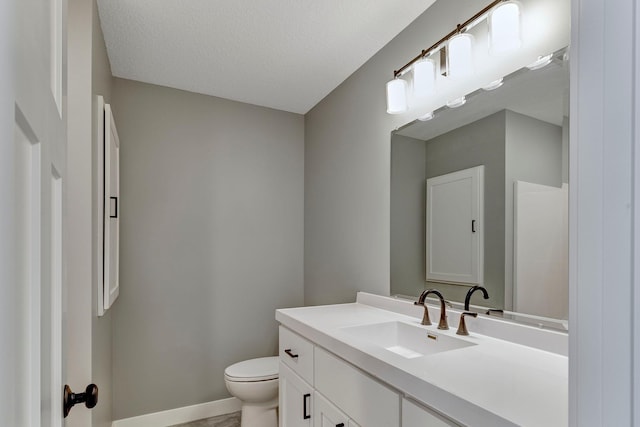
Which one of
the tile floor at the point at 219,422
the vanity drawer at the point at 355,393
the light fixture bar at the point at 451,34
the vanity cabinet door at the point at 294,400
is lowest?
the tile floor at the point at 219,422

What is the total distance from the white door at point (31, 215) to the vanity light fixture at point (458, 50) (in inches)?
54.5

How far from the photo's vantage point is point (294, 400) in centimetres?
177

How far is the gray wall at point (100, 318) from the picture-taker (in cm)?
169

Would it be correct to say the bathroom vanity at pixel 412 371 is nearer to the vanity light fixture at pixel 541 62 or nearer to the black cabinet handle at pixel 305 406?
the black cabinet handle at pixel 305 406

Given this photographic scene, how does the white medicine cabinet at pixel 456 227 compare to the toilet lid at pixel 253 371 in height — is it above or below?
above

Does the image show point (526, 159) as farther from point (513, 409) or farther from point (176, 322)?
point (176, 322)

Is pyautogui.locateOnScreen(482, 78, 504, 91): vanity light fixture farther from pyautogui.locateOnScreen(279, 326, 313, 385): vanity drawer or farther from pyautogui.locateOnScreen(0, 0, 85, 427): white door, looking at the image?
pyautogui.locateOnScreen(0, 0, 85, 427): white door

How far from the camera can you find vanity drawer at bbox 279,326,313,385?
5.30 feet

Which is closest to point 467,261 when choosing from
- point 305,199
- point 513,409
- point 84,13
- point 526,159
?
point 526,159

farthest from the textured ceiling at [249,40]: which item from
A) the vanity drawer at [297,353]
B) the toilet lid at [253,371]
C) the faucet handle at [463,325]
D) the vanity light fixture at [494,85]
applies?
the toilet lid at [253,371]

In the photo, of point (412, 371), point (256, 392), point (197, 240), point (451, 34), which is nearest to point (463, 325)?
point (412, 371)

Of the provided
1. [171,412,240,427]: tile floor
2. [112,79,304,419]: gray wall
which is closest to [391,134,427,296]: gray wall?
[112,79,304,419]: gray wall

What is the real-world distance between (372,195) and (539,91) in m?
1.06

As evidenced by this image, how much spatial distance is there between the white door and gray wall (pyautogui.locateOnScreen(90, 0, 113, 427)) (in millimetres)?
1085
